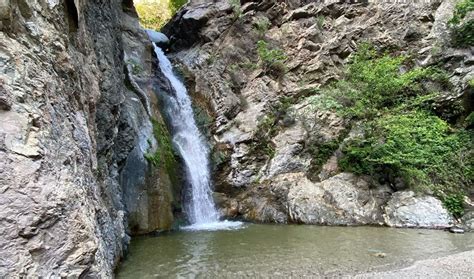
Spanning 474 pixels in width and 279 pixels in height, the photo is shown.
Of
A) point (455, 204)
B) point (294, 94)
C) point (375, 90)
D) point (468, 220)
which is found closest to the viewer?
point (468, 220)

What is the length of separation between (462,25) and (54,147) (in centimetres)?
1580

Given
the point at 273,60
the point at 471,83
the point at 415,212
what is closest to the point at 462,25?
the point at 471,83

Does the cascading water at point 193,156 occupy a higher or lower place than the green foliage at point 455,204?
higher

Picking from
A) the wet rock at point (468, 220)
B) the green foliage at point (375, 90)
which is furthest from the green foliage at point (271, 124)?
the wet rock at point (468, 220)

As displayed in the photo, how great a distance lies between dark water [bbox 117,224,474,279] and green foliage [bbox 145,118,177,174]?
2581mm

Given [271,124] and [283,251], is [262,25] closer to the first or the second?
[271,124]

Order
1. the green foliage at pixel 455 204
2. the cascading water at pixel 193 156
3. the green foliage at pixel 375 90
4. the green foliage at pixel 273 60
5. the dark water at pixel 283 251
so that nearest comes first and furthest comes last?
the dark water at pixel 283 251 < the green foliage at pixel 455 204 < the cascading water at pixel 193 156 < the green foliage at pixel 375 90 < the green foliage at pixel 273 60

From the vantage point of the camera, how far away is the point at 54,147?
425 cm

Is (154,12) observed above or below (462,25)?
above

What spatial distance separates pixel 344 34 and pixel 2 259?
16937 mm

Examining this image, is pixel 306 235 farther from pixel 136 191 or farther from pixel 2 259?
pixel 2 259

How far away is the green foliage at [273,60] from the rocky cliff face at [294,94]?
0.14 m

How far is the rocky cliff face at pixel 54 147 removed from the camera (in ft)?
10.9

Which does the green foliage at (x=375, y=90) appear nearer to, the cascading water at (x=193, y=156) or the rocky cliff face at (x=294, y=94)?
the rocky cliff face at (x=294, y=94)
